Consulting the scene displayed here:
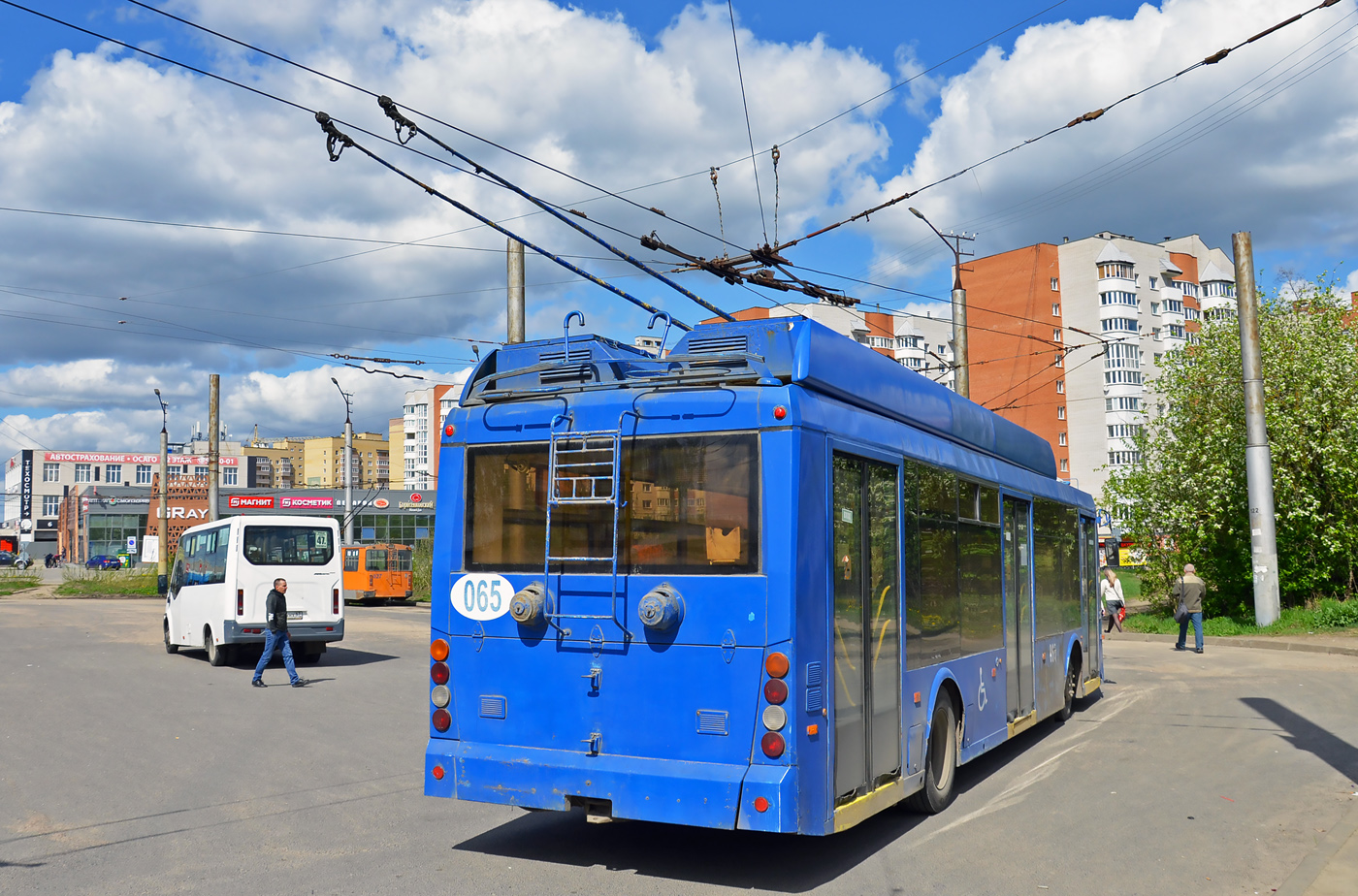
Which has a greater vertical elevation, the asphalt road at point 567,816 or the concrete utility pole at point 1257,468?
the concrete utility pole at point 1257,468

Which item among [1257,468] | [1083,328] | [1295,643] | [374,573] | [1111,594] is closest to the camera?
[1295,643]

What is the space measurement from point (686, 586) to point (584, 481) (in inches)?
35.3

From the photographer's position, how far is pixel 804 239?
1316 centimetres

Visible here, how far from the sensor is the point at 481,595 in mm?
6797

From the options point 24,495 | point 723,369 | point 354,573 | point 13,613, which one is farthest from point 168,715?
point 24,495

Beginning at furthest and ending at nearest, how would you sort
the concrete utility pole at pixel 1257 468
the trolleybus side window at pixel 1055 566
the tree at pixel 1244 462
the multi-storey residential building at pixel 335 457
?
the multi-storey residential building at pixel 335 457 < the tree at pixel 1244 462 < the concrete utility pole at pixel 1257 468 < the trolleybus side window at pixel 1055 566

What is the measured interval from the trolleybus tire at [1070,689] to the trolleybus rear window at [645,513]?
7.56m

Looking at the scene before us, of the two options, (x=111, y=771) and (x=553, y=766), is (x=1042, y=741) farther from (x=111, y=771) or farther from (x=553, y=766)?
(x=111, y=771)

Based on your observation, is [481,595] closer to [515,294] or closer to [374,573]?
[515,294]

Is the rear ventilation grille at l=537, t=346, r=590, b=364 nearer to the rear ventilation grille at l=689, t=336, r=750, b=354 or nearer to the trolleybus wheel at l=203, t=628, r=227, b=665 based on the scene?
the rear ventilation grille at l=689, t=336, r=750, b=354

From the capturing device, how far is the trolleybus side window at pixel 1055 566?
1123 centimetres

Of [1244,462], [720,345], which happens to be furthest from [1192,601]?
[720,345]

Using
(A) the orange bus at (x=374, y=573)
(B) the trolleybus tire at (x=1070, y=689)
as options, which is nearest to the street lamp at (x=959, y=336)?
(B) the trolleybus tire at (x=1070, y=689)

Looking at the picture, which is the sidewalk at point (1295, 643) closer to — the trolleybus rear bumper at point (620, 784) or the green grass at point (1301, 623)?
the green grass at point (1301, 623)
